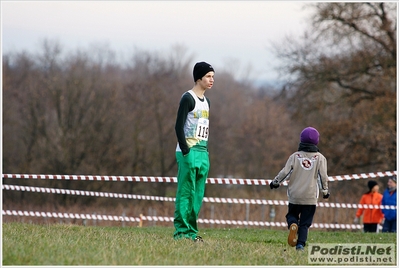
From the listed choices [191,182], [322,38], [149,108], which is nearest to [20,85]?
[149,108]

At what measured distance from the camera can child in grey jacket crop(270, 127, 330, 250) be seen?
879 cm

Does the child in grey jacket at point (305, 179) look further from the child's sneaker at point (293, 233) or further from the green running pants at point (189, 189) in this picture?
the green running pants at point (189, 189)

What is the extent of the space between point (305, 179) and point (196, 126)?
146 cm

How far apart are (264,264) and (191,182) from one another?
185cm

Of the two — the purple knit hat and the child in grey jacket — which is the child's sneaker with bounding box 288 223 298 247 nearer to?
the child in grey jacket

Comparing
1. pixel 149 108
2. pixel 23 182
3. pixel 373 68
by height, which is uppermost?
pixel 373 68

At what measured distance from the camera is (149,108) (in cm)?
4688

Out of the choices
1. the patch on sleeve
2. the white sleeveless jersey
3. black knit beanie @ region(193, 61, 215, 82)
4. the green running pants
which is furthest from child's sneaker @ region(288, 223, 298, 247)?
black knit beanie @ region(193, 61, 215, 82)

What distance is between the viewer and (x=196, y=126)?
8.68 meters

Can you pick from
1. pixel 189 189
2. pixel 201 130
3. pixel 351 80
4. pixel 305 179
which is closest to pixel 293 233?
pixel 305 179

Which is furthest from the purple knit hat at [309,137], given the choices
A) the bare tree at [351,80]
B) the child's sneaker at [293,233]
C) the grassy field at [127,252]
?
the bare tree at [351,80]

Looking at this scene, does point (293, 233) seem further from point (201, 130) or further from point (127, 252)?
point (127, 252)

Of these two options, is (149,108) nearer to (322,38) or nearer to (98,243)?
(322,38)

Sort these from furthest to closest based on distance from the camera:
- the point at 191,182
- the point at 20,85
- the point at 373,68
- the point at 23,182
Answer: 1. the point at 20,85
2. the point at 23,182
3. the point at 373,68
4. the point at 191,182
